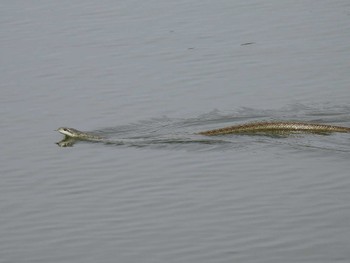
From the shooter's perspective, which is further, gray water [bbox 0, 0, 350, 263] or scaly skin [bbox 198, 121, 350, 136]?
scaly skin [bbox 198, 121, 350, 136]

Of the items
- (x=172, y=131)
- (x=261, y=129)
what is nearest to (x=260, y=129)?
(x=261, y=129)

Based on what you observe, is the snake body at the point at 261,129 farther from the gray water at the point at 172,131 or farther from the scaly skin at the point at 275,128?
the gray water at the point at 172,131

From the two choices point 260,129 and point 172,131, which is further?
point 172,131

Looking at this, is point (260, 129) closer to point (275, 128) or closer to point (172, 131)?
point (275, 128)

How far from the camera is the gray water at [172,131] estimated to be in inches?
578

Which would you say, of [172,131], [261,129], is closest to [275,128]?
[261,129]

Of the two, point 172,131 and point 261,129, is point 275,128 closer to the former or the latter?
point 261,129

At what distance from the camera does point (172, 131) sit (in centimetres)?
2023

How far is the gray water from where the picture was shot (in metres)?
14.7

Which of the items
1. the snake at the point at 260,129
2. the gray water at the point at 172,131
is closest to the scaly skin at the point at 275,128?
the snake at the point at 260,129

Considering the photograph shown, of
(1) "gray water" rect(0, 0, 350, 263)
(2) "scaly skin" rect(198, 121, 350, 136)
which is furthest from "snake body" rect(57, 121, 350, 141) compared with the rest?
(1) "gray water" rect(0, 0, 350, 263)

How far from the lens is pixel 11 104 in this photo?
73.6 feet

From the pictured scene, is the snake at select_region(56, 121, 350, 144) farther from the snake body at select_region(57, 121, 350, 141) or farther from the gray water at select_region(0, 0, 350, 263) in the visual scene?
the gray water at select_region(0, 0, 350, 263)

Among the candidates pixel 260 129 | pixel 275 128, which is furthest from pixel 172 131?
pixel 275 128
